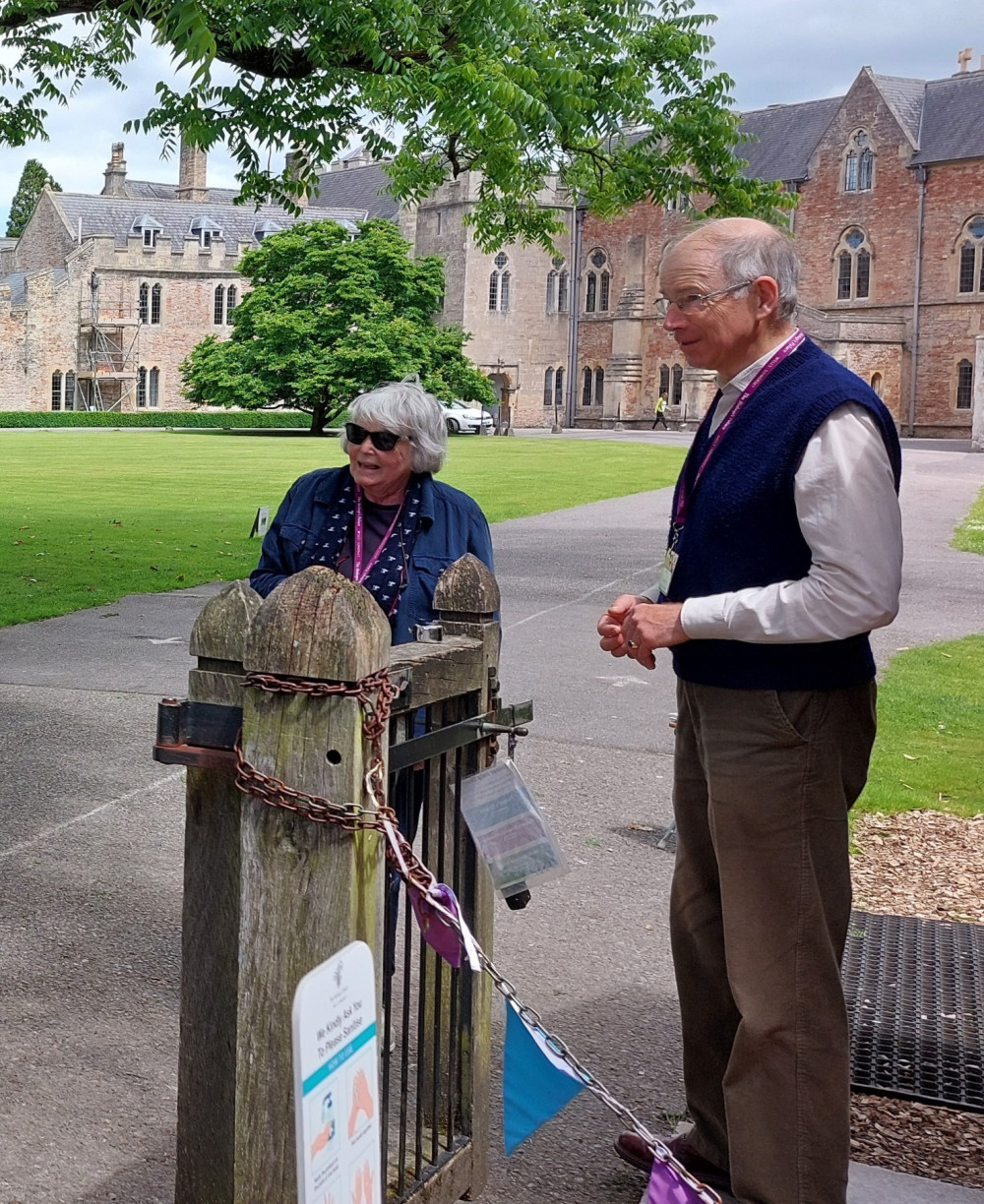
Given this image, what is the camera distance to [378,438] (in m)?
4.21

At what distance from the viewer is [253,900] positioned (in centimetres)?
253

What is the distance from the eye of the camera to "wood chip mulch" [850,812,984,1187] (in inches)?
148

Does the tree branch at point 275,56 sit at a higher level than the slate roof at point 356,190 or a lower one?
lower

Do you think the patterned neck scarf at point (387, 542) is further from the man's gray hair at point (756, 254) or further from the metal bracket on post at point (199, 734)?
the metal bracket on post at point (199, 734)

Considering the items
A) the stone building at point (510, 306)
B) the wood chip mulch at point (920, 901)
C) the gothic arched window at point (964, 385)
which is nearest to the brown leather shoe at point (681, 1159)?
the wood chip mulch at point (920, 901)

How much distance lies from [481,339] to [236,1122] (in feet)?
251

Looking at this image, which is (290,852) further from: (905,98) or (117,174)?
(117,174)

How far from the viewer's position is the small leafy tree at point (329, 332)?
191 ft

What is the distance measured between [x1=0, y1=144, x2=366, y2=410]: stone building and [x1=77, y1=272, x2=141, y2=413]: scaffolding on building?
2.1 inches

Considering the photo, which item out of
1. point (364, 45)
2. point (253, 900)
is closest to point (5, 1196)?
point (253, 900)

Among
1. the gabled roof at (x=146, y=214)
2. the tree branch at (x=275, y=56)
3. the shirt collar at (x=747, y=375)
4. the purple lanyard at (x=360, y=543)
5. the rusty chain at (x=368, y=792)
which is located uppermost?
the gabled roof at (x=146, y=214)

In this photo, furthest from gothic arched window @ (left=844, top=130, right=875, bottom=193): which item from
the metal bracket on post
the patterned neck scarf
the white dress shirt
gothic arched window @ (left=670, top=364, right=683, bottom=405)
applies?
the metal bracket on post

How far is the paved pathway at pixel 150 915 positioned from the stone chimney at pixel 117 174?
3678 inches

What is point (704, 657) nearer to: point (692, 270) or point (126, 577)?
point (692, 270)
